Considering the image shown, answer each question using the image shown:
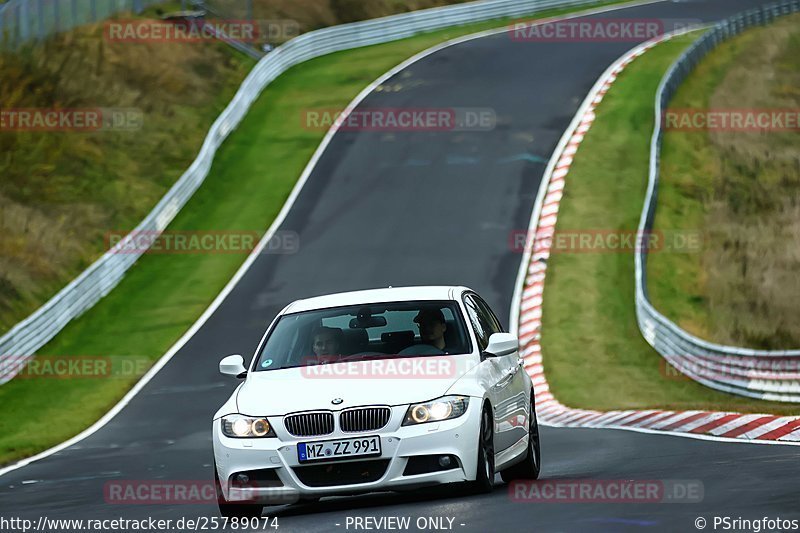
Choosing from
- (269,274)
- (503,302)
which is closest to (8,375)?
(269,274)

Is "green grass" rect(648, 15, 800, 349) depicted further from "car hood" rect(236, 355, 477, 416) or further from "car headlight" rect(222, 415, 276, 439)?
"car headlight" rect(222, 415, 276, 439)

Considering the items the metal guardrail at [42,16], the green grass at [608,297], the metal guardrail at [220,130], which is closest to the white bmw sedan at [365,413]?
the green grass at [608,297]

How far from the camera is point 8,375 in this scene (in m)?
23.8

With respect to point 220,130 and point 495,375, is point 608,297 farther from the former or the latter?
point 495,375

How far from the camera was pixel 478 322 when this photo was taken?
1147cm

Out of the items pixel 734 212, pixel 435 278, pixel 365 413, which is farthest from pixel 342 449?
pixel 734 212

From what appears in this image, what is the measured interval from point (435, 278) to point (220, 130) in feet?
40.4

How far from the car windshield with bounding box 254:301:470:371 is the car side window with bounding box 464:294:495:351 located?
187 millimetres

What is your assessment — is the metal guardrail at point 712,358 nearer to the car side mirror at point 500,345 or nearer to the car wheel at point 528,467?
the car wheel at point 528,467

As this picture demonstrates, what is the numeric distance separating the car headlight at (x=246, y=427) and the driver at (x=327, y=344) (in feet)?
3.17

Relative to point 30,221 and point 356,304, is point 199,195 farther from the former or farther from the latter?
point 356,304

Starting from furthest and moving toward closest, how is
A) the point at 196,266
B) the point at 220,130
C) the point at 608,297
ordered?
the point at 220,130 < the point at 196,266 < the point at 608,297

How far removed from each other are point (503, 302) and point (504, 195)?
21.7 feet

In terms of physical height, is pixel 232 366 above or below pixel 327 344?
below
